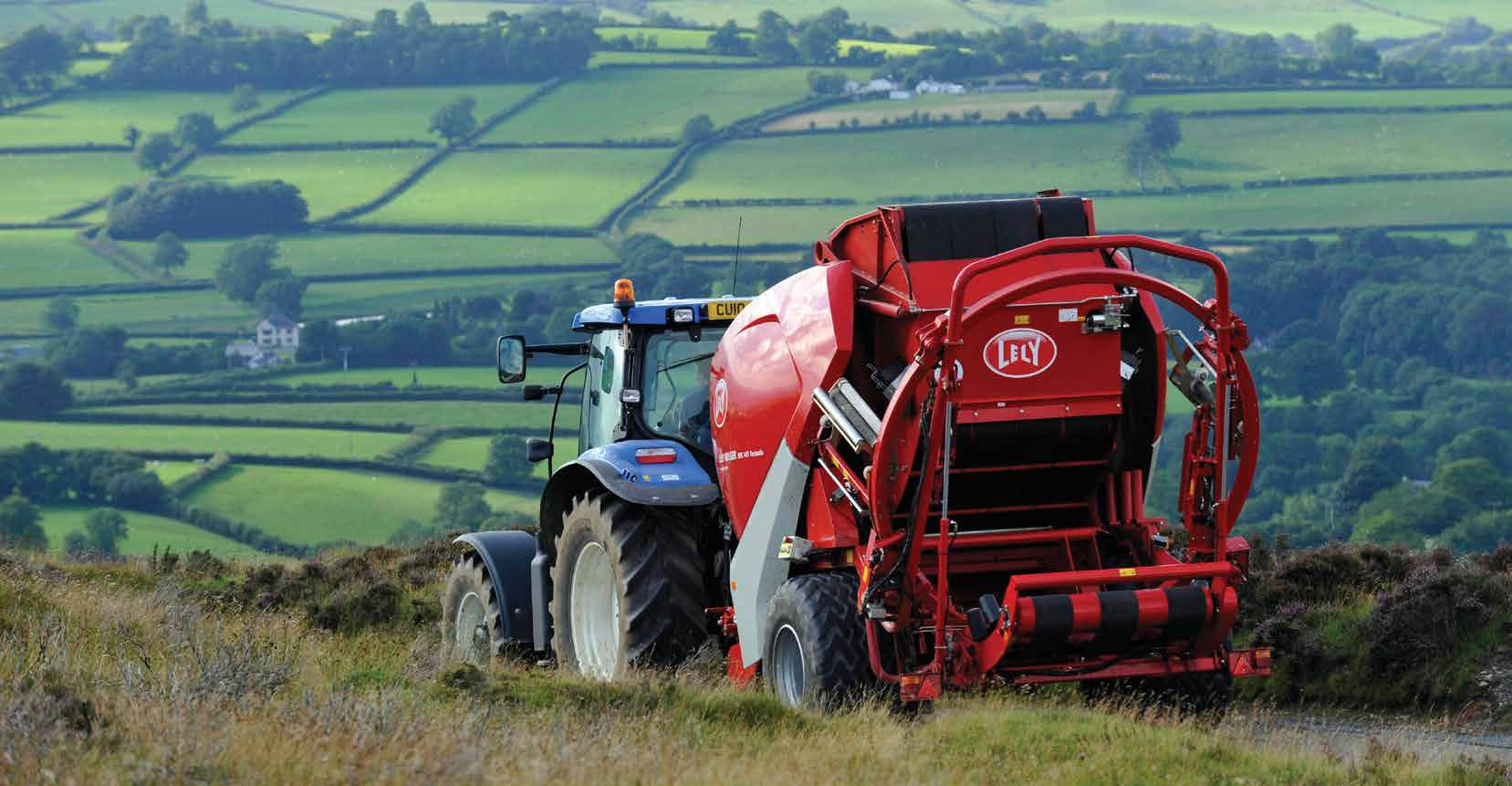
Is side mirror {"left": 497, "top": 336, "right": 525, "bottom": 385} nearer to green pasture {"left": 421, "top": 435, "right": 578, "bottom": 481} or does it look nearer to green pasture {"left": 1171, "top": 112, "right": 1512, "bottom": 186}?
green pasture {"left": 421, "top": 435, "right": 578, "bottom": 481}

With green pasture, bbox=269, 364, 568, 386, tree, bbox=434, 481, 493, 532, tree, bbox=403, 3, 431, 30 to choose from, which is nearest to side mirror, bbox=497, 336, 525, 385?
tree, bbox=434, 481, 493, 532

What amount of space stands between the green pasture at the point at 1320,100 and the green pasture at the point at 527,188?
38.0 meters

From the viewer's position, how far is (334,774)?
7797mm

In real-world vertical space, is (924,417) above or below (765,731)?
above

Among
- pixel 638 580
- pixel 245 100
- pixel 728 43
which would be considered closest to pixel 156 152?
pixel 245 100

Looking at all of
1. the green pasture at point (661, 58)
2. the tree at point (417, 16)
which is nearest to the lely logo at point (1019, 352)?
the green pasture at point (661, 58)

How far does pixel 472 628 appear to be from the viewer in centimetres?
1577

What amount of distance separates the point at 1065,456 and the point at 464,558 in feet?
20.6

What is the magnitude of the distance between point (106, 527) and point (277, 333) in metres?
39.4

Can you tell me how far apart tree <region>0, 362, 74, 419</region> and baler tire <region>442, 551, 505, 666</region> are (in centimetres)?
8038

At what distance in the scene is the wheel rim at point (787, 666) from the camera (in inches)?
437

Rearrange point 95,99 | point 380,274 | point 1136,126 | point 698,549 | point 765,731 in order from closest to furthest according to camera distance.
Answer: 1. point 765,731
2. point 698,549
3. point 380,274
4. point 1136,126
5. point 95,99

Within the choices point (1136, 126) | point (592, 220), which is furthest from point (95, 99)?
point (1136, 126)

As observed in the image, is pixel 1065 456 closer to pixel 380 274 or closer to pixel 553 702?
pixel 553 702
